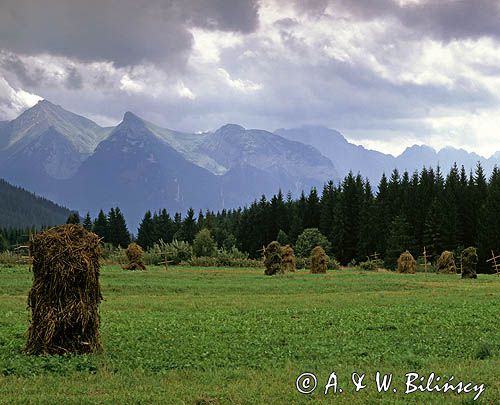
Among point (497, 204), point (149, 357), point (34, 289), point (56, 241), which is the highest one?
point (497, 204)

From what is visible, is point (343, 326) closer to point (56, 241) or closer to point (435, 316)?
point (435, 316)

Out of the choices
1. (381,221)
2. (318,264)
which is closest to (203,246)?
(318,264)

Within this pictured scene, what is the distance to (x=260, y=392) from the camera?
39.7ft

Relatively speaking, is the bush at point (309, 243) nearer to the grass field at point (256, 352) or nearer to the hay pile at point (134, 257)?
the hay pile at point (134, 257)

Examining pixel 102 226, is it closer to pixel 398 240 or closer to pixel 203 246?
pixel 203 246

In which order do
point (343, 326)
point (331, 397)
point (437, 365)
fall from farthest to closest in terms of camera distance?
point (343, 326) → point (437, 365) → point (331, 397)

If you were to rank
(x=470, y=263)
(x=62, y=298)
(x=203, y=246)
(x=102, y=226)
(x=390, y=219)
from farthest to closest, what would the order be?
(x=102, y=226) < (x=390, y=219) < (x=203, y=246) < (x=470, y=263) < (x=62, y=298)

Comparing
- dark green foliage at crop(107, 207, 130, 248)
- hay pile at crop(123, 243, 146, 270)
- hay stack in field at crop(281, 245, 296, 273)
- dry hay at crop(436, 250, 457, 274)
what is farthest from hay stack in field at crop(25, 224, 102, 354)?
dark green foliage at crop(107, 207, 130, 248)

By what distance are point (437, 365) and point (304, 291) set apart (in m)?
25.7

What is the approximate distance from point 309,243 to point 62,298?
91.0 meters

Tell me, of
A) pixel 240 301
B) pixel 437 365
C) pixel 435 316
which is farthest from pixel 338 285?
pixel 437 365

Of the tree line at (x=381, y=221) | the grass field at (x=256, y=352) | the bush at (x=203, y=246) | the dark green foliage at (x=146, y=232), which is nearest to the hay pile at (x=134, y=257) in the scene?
the bush at (x=203, y=246)

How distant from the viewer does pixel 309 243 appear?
106 m

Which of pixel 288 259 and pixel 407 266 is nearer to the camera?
pixel 288 259
